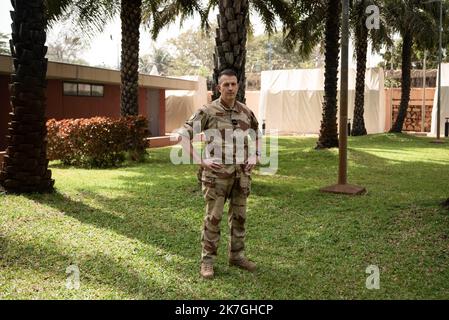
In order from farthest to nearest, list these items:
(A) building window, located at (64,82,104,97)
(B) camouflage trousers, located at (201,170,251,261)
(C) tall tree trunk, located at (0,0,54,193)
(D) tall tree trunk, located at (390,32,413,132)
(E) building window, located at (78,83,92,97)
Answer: (D) tall tree trunk, located at (390,32,413,132) < (E) building window, located at (78,83,92,97) < (A) building window, located at (64,82,104,97) < (C) tall tree trunk, located at (0,0,54,193) < (B) camouflage trousers, located at (201,170,251,261)

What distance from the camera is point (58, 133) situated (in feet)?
41.9

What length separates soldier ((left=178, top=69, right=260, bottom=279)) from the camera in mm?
4250

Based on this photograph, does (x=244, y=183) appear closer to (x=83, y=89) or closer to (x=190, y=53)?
(x=83, y=89)

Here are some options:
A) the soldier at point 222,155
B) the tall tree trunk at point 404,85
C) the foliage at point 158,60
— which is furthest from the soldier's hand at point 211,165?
the foliage at point 158,60

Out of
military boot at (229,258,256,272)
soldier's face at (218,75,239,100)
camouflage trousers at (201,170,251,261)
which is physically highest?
soldier's face at (218,75,239,100)

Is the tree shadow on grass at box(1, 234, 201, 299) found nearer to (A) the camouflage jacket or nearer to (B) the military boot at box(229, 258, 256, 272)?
(B) the military boot at box(229, 258, 256, 272)

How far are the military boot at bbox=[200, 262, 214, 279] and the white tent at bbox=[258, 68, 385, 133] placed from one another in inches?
1011

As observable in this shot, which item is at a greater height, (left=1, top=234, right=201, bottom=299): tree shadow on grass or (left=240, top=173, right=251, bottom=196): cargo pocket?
(left=240, top=173, right=251, bottom=196): cargo pocket

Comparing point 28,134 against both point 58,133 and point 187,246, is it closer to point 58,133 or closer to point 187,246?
point 187,246

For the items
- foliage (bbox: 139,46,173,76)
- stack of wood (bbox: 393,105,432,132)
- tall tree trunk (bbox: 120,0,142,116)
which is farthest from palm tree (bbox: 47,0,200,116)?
foliage (bbox: 139,46,173,76)

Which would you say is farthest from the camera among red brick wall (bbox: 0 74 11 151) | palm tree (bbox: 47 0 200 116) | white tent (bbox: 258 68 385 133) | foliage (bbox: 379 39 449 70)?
foliage (bbox: 379 39 449 70)

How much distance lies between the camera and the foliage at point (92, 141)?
12180 millimetres

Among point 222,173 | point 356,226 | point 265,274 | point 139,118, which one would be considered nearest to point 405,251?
point 356,226

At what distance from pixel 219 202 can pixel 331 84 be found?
11.5 m
